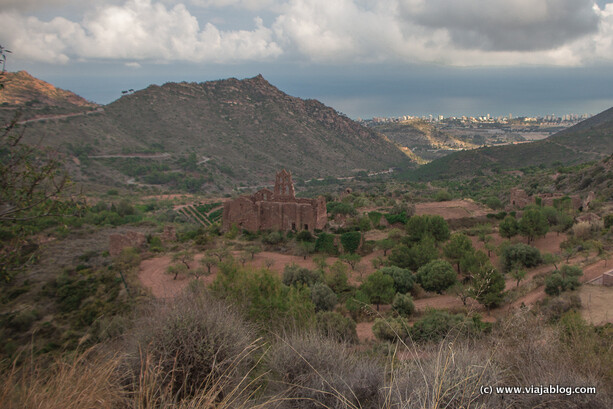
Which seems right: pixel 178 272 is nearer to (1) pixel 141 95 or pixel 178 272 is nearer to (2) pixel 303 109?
(1) pixel 141 95

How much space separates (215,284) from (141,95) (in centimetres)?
9405

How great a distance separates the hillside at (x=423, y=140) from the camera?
118 metres

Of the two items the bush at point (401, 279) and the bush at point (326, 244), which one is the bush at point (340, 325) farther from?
the bush at point (326, 244)

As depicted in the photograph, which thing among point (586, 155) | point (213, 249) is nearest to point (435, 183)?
point (586, 155)

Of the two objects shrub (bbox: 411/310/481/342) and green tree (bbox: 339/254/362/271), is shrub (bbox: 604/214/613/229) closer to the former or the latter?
green tree (bbox: 339/254/362/271)

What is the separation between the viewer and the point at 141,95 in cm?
9112

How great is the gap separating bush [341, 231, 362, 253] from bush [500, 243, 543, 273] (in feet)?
29.1

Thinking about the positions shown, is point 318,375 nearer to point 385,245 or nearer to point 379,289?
point 379,289

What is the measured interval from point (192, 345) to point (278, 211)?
74.8 feet

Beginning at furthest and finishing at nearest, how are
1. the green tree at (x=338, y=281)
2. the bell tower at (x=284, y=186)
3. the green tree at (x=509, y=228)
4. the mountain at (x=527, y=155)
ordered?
the mountain at (x=527, y=155) → the bell tower at (x=284, y=186) → the green tree at (x=509, y=228) → the green tree at (x=338, y=281)

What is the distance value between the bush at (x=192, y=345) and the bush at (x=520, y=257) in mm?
17811

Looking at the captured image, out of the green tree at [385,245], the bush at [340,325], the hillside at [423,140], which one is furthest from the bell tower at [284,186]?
the hillside at [423,140]

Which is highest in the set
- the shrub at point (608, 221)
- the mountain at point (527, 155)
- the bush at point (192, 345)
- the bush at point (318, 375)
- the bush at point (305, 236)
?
the mountain at point (527, 155)

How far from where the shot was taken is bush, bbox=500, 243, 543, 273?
18453 mm
